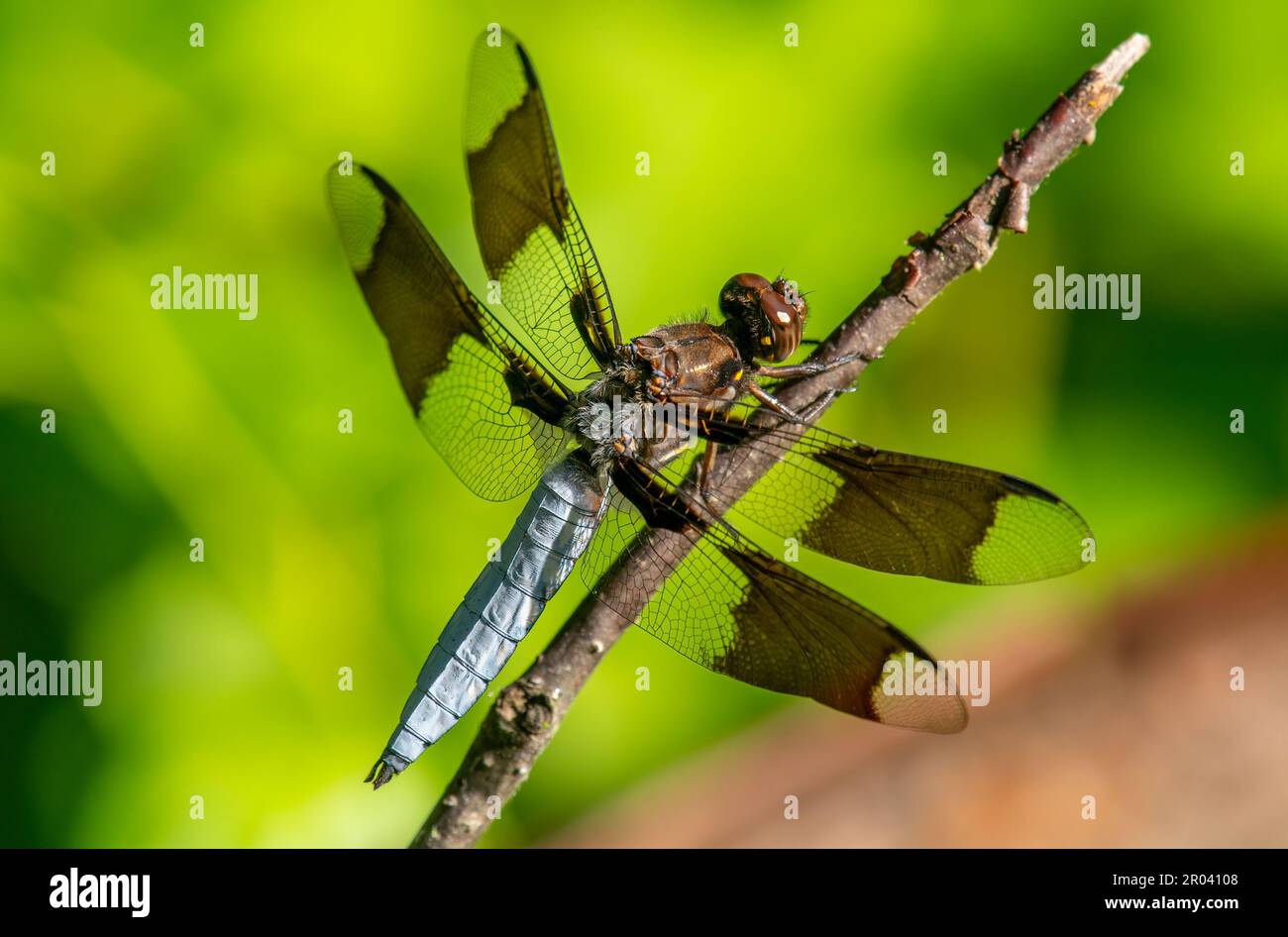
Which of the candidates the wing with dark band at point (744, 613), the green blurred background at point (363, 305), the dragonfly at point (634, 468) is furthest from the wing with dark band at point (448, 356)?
the green blurred background at point (363, 305)

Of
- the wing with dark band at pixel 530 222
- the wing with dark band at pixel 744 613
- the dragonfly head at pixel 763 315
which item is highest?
the wing with dark band at pixel 530 222

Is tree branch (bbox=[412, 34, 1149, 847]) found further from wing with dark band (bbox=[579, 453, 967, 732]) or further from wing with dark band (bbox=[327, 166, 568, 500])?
wing with dark band (bbox=[327, 166, 568, 500])

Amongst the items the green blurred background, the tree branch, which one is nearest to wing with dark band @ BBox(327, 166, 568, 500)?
the tree branch

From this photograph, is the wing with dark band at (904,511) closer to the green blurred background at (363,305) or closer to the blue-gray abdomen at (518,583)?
the blue-gray abdomen at (518,583)

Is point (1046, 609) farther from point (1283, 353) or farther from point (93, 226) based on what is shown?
point (93, 226)

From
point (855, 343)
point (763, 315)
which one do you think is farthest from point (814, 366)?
point (763, 315)

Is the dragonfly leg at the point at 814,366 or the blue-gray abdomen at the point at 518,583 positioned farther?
the blue-gray abdomen at the point at 518,583
